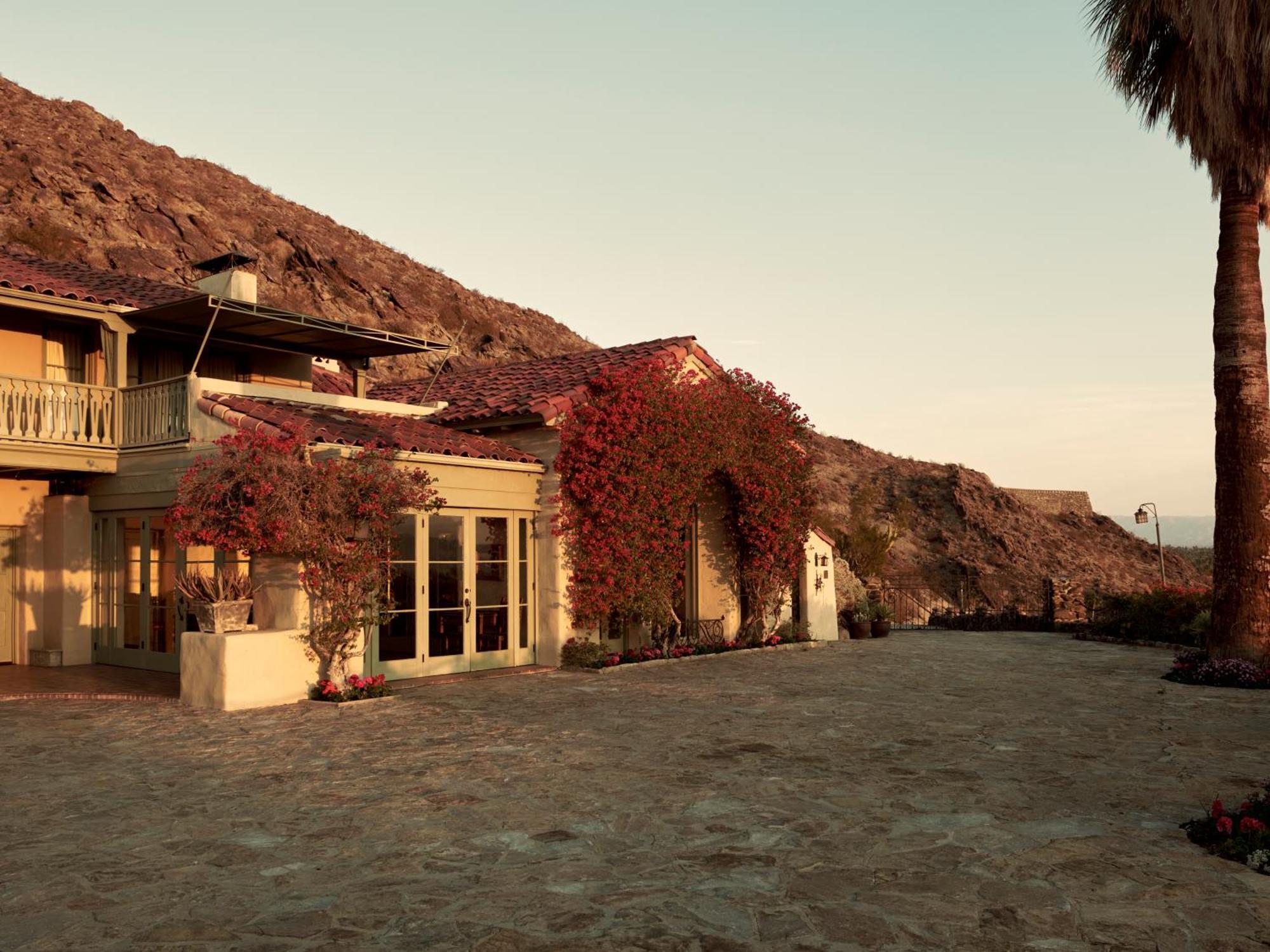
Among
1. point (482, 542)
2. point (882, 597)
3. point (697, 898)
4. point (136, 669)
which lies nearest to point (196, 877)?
point (697, 898)

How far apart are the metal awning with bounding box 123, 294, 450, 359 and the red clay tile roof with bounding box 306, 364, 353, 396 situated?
1817 mm

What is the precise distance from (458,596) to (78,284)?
7510 mm

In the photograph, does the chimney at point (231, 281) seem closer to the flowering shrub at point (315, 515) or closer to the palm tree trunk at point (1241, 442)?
the flowering shrub at point (315, 515)

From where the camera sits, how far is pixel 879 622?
2255 cm

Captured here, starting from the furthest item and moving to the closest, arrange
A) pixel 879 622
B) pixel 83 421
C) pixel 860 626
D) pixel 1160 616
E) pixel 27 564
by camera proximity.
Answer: pixel 879 622, pixel 860 626, pixel 1160 616, pixel 27 564, pixel 83 421

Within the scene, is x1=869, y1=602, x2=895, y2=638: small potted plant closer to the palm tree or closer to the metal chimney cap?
the palm tree

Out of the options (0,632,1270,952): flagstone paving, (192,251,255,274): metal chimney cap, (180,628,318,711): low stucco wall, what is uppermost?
(192,251,255,274): metal chimney cap

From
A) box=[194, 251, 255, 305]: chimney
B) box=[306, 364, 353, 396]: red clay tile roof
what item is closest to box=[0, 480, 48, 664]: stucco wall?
box=[194, 251, 255, 305]: chimney

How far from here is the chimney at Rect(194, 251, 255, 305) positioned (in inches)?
684

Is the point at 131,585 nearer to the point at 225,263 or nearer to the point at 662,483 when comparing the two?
the point at 225,263

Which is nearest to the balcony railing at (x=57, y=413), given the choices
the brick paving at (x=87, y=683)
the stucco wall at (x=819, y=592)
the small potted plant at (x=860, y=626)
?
the brick paving at (x=87, y=683)

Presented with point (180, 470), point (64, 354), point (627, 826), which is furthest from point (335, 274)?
point (627, 826)

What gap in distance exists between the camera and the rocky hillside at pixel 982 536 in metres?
42.1

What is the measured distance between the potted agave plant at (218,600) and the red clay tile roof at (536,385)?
16.5 feet
